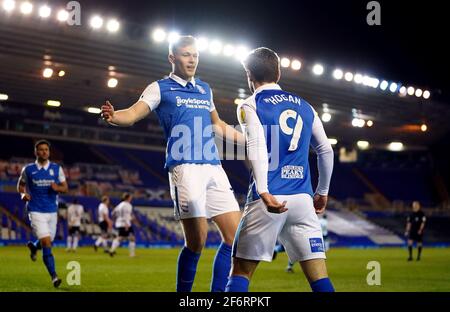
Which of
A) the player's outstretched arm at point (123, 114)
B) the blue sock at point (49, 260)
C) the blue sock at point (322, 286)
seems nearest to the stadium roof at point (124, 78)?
the blue sock at point (49, 260)

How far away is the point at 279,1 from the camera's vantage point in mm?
28359

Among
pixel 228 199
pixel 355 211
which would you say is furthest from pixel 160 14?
pixel 355 211

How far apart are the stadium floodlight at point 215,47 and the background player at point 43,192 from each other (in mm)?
15183

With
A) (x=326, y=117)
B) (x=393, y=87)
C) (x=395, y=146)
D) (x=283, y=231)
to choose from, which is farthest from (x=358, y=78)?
(x=283, y=231)

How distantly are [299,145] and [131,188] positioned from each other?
105 ft

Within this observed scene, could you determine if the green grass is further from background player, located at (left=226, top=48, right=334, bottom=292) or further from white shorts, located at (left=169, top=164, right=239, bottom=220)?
background player, located at (left=226, top=48, right=334, bottom=292)

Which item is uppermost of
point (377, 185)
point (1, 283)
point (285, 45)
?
point (285, 45)

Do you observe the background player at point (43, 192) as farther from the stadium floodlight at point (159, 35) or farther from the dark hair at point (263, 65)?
the stadium floodlight at point (159, 35)

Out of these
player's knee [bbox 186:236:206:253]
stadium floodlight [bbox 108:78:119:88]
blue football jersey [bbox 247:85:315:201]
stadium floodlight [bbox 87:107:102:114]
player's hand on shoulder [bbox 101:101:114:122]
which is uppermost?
stadium floodlight [bbox 87:107:102:114]

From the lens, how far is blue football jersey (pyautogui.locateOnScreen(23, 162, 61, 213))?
37.1 ft

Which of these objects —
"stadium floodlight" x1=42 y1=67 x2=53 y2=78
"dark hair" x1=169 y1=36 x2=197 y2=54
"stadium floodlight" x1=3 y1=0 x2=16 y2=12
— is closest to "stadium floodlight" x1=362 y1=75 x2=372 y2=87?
"stadium floodlight" x1=42 y1=67 x2=53 y2=78

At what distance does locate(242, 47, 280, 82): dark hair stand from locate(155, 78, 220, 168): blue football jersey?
3.94 feet

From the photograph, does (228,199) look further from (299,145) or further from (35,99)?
(35,99)

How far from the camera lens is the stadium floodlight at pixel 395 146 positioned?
1868 inches
